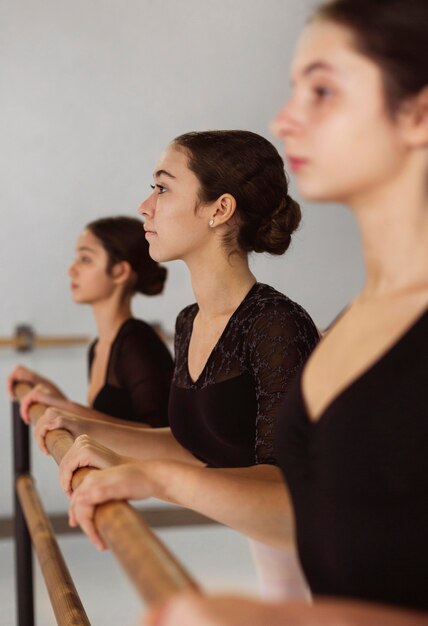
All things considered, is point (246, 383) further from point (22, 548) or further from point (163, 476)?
point (22, 548)

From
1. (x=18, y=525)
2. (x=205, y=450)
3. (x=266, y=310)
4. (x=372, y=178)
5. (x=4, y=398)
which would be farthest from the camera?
(x=4, y=398)

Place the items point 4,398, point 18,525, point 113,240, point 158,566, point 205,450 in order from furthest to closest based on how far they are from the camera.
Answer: point 4,398
point 113,240
point 18,525
point 205,450
point 158,566

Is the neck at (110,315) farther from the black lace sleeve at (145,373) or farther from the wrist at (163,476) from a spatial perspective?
the wrist at (163,476)

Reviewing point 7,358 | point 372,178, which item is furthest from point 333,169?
point 7,358

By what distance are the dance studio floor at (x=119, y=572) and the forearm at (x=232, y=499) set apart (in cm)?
185

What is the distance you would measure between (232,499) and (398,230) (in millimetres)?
413

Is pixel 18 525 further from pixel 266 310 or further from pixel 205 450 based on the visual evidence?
pixel 266 310

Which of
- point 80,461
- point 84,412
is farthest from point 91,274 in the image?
point 80,461

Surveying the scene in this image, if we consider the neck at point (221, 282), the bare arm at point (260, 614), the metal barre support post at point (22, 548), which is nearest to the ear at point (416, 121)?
the bare arm at point (260, 614)

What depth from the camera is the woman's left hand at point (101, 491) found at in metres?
0.92

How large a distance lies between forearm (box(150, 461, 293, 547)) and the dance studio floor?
1.85m

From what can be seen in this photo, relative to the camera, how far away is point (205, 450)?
63.5 inches

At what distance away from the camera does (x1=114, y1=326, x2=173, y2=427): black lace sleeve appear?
2.30 m

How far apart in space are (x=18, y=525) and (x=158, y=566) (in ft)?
6.02
